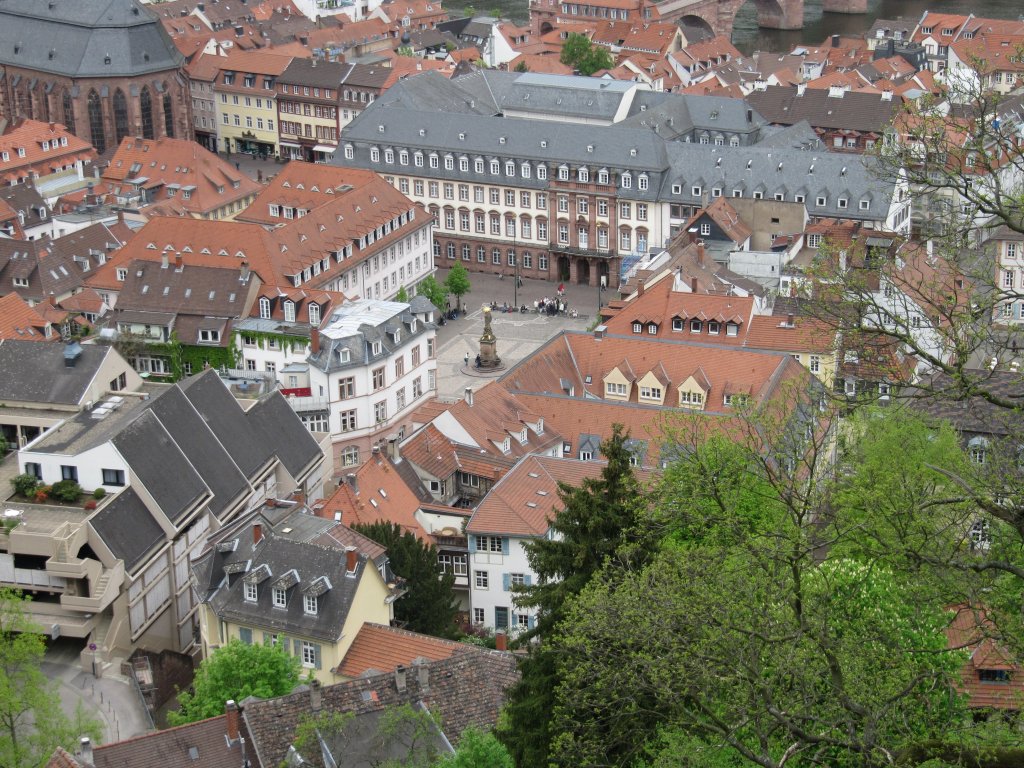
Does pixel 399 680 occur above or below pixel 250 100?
above

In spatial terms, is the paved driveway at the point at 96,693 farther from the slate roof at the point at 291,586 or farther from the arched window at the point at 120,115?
the arched window at the point at 120,115

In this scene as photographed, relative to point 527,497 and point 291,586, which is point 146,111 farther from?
point 291,586

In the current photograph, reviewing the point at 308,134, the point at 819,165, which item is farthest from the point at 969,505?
the point at 308,134

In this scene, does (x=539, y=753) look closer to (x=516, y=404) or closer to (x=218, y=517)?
(x=218, y=517)

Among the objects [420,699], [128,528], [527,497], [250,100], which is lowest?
[250,100]

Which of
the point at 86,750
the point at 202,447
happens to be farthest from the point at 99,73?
the point at 86,750

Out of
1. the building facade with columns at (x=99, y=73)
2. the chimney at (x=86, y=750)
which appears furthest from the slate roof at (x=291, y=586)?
the building facade with columns at (x=99, y=73)
